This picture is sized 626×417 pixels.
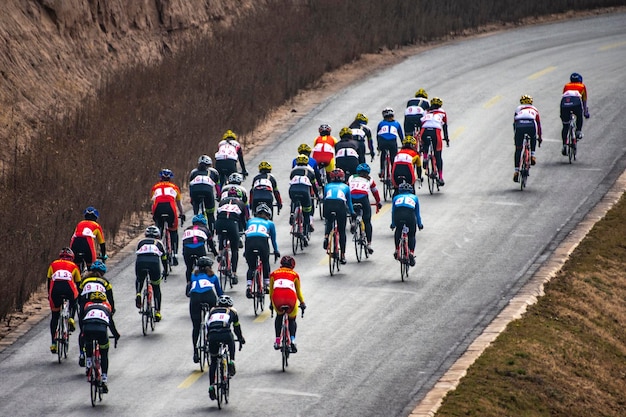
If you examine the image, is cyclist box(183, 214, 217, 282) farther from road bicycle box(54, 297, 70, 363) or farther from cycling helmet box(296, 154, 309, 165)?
cycling helmet box(296, 154, 309, 165)

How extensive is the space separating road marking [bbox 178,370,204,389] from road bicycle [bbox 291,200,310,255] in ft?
23.5

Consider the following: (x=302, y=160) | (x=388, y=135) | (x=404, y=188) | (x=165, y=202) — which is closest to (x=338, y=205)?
(x=404, y=188)

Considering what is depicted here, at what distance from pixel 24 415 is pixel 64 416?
67 centimetres

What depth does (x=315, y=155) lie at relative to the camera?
104 feet

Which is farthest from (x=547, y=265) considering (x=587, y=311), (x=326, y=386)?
(x=326, y=386)

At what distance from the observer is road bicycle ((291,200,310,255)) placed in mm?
28797

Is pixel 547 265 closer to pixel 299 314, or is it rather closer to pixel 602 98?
pixel 299 314

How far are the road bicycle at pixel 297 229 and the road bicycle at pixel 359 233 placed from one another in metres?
1.23

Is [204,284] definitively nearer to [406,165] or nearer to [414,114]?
[406,165]

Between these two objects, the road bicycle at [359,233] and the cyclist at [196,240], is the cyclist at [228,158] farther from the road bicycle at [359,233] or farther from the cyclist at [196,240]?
the cyclist at [196,240]

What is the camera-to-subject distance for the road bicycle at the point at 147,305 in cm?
2390

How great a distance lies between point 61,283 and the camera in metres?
22.6

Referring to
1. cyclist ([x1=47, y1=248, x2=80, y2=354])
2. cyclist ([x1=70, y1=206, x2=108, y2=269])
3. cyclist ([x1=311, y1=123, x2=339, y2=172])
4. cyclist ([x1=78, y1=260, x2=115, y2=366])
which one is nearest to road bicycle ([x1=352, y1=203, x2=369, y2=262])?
cyclist ([x1=311, y1=123, x2=339, y2=172])

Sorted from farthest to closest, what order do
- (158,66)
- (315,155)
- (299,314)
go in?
(158,66) → (315,155) → (299,314)
